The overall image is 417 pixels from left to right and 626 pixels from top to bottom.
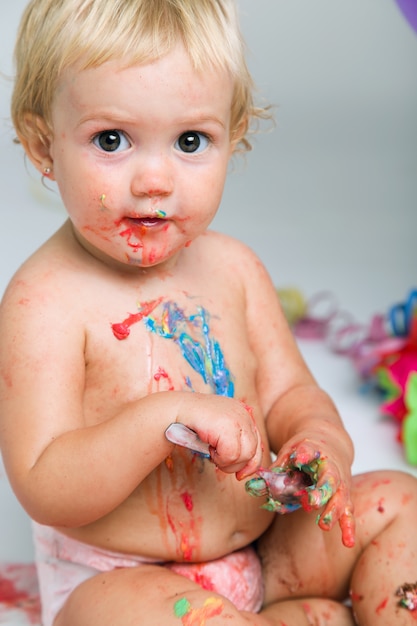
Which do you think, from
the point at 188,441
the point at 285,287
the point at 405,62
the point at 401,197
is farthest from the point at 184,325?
the point at 405,62

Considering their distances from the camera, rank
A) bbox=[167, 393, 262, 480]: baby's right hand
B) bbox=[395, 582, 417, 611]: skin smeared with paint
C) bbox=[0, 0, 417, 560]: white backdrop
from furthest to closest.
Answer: bbox=[0, 0, 417, 560]: white backdrop < bbox=[395, 582, 417, 611]: skin smeared with paint < bbox=[167, 393, 262, 480]: baby's right hand

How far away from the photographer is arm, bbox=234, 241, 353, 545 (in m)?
1.39

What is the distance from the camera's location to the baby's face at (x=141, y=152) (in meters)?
1.30

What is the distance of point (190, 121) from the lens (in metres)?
1.33

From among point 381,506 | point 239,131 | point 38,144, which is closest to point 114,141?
point 38,144

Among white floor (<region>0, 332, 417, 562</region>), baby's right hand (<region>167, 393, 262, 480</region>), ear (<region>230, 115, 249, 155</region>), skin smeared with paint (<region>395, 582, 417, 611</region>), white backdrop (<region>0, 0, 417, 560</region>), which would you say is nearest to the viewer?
baby's right hand (<region>167, 393, 262, 480</region>)

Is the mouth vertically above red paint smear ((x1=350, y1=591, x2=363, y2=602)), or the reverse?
the mouth

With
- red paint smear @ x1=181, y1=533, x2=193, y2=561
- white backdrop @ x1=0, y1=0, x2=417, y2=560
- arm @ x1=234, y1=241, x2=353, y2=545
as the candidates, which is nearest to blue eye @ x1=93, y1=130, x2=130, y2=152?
arm @ x1=234, y1=241, x2=353, y2=545

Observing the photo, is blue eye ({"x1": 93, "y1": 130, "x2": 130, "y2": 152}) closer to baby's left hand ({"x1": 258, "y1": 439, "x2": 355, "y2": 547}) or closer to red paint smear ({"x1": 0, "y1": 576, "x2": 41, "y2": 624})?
baby's left hand ({"x1": 258, "y1": 439, "x2": 355, "y2": 547})

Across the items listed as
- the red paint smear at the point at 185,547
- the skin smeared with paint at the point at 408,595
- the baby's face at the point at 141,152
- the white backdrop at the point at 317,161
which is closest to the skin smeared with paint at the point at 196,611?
the red paint smear at the point at 185,547

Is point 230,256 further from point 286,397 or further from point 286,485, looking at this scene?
point 286,485

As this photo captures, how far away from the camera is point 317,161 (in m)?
2.95

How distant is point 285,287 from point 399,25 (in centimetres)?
88

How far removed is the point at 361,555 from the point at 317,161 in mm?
1638
